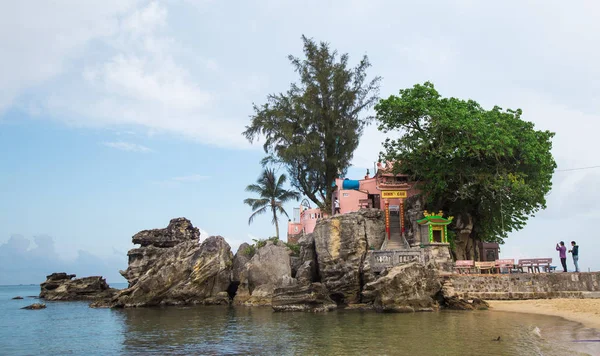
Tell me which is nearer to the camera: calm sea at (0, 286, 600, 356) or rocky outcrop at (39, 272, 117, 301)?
calm sea at (0, 286, 600, 356)

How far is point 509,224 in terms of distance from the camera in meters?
34.1

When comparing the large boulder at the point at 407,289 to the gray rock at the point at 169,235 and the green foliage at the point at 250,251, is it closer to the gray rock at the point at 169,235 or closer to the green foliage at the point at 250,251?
the green foliage at the point at 250,251

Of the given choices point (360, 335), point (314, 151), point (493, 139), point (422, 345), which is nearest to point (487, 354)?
point (422, 345)

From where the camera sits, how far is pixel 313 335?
19.0 m

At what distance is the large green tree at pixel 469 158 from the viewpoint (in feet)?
100

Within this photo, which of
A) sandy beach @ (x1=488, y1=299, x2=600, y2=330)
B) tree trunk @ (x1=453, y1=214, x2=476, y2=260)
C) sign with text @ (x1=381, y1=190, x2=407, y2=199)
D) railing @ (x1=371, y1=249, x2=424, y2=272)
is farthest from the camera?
sign with text @ (x1=381, y1=190, x2=407, y2=199)

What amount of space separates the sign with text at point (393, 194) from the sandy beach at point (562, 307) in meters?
10.8

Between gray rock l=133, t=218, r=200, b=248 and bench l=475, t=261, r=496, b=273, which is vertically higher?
gray rock l=133, t=218, r=200, b=248

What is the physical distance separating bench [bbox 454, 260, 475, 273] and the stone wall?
3.51 feet

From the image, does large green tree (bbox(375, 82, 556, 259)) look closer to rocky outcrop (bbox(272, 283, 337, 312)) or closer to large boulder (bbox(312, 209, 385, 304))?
large boulder (bbox(312, 209, 385, 304))

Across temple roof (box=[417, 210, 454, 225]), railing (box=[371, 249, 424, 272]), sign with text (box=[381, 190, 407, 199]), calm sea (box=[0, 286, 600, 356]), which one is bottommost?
calm sea (box=[0, 286, 600, 356])

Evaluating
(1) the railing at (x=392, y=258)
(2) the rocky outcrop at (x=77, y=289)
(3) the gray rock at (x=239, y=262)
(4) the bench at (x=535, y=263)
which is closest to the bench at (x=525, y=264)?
(4) the bench at (x=535, y=263)

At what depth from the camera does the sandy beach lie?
67.4 ft

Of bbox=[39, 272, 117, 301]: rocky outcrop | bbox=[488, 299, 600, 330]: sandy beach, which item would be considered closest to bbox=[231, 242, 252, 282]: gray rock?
bbox=[488, 299, 600, 330]: sandy beach
